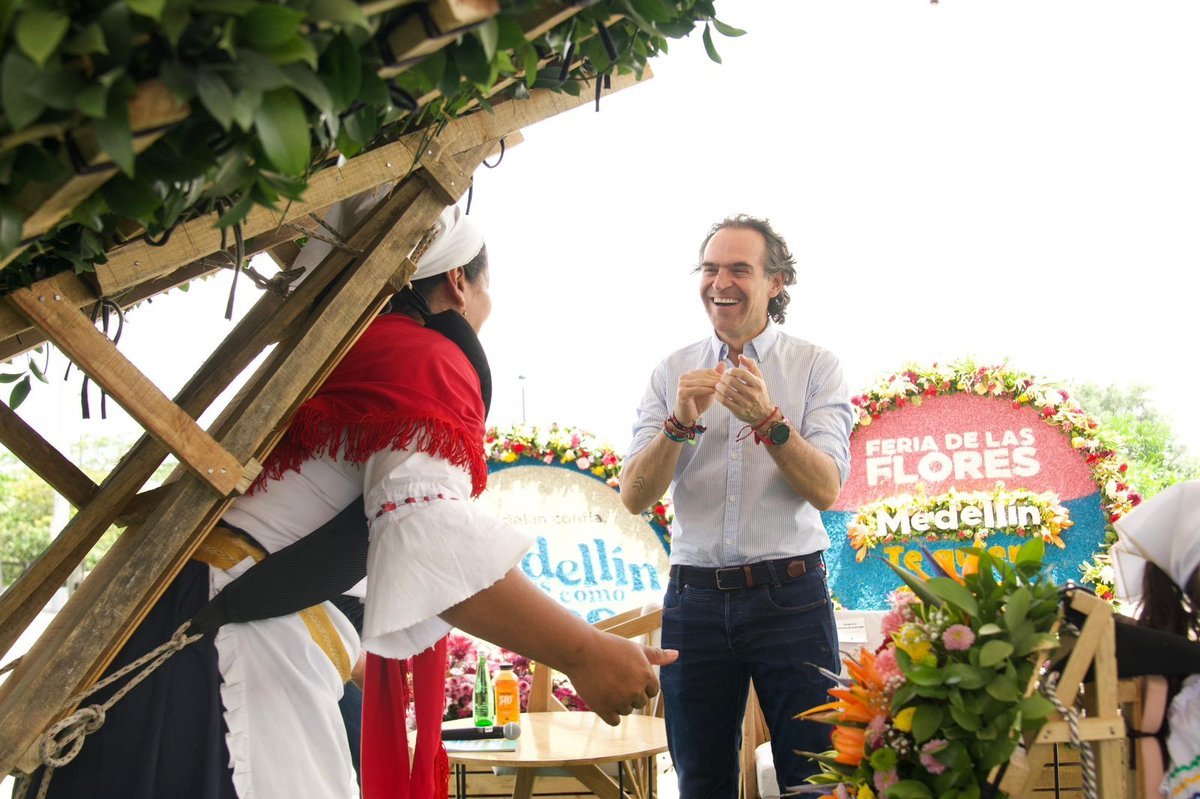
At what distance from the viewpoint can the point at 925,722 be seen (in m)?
→ 1.43

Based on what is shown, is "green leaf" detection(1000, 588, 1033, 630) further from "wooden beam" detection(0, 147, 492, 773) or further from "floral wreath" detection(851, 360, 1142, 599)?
"floral wreath" detection(851, 360, 1142, 599)

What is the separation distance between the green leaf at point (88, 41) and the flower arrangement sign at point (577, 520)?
475 centimetres

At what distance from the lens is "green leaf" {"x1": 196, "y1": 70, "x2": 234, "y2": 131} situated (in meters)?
0.66

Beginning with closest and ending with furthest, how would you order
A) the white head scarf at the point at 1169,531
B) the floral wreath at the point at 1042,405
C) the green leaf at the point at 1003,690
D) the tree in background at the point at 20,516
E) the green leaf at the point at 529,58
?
the green leaf at the point at 529,58 → the green leaf at the point at 1003,690 → the white head scarf at the point at 1169,531 → the floral wreath at the point at 1042,405 → the tree in background at the point at 20,516

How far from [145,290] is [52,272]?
455 millimetres

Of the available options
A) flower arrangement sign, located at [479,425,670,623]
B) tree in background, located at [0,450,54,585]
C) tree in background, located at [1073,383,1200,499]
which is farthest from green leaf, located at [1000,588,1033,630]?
tree in background, located at [0,450,54,585]

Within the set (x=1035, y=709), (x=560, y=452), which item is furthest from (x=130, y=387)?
(x=560, y=452)

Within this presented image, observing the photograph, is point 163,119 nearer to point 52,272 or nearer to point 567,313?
point 52,272

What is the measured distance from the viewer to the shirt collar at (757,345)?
9.34 ft

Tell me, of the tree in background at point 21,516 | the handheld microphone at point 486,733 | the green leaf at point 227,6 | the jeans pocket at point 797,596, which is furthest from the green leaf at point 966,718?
the tree in background at point 21,516

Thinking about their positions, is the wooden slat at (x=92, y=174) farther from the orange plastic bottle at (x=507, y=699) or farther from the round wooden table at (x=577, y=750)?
the orange plastic bottle at (x=507, y=699)

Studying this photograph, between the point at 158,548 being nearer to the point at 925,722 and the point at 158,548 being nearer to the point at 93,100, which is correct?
the point at 93,100

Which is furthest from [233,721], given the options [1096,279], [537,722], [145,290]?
[1096,279]

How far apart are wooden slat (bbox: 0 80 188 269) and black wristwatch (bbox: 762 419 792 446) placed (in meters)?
1.90
